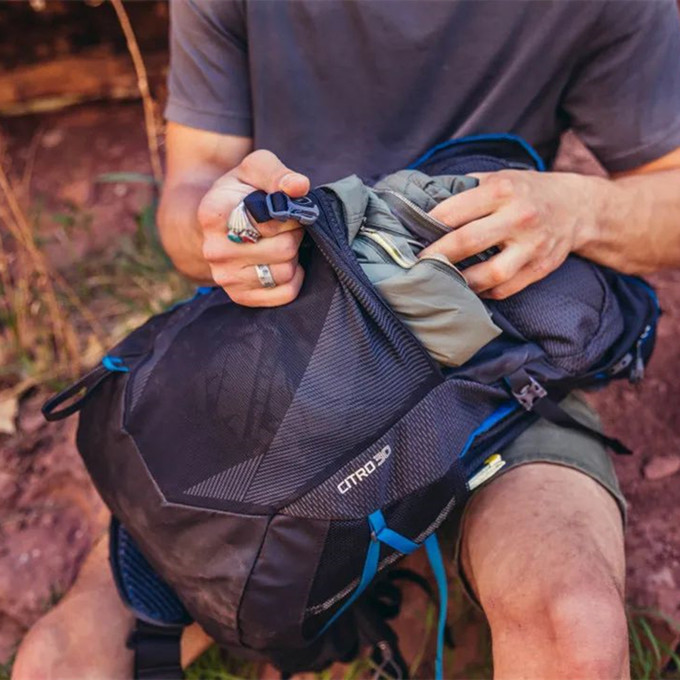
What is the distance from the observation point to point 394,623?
1.87 meters

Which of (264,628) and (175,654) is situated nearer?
(264,628)

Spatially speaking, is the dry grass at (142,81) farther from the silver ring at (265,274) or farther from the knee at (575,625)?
the knee at (575,625)

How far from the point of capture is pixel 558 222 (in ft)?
5.02

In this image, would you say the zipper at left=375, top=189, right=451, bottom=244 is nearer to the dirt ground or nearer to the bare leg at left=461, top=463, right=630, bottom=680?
the bare leg at left=461, top=463, right=630, bottom=680

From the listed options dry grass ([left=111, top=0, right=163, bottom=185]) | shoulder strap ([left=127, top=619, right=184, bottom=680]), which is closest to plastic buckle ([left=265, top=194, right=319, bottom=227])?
shoulder strap ([left=127, top=619, right=184, bottom=680])

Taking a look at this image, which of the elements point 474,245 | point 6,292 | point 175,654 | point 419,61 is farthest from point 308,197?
point 6,292

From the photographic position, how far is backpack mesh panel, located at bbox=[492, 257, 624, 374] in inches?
57.4

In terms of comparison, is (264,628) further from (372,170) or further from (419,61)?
(419,61)

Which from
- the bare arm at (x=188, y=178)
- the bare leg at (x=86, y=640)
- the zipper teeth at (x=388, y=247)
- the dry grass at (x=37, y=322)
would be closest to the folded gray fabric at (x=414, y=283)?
the zipper teeth at (x=388, y=247)

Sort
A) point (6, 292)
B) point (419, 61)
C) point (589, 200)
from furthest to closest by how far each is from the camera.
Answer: point (6, 292)
point (419, 61)
point (589, 200)

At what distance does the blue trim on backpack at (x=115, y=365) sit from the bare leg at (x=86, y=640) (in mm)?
534

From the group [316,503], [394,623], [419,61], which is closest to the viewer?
[316,503]

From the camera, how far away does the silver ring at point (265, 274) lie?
52.3 inches

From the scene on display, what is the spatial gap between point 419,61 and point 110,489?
1.08 meters
